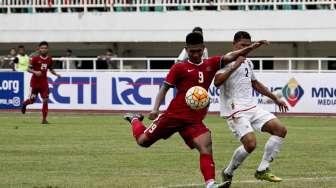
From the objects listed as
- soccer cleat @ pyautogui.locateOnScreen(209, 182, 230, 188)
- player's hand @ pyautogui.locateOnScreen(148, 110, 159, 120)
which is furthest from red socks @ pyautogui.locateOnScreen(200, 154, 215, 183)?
player's hand @ pyautogui.locateOnScreen(148, 110, 159, 120)

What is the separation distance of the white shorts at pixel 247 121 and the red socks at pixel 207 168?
1.31 m

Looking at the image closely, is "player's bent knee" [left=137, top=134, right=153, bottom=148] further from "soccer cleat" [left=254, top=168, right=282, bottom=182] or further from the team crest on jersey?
the team crest on jersey

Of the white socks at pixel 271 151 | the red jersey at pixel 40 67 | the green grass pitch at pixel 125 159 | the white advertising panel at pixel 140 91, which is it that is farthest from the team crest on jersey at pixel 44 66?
the white socks at pixel 271 151

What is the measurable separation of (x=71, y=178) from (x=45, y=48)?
45.9 feet

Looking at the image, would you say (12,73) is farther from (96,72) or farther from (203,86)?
(203,86)

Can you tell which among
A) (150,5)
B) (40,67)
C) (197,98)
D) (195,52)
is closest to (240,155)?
(197,98)

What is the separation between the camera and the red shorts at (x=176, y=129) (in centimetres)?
1225

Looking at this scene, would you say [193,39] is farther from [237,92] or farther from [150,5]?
[150,5]

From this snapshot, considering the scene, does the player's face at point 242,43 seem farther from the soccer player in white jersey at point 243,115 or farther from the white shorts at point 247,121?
the white shorts at point 247,121

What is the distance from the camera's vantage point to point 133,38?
42312 millimetres

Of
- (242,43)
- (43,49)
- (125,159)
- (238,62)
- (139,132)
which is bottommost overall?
(125,159)

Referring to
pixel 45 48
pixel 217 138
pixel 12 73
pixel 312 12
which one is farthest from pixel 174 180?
pixel 312 12

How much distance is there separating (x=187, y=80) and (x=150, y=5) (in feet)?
98.8

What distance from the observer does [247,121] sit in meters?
13.3
